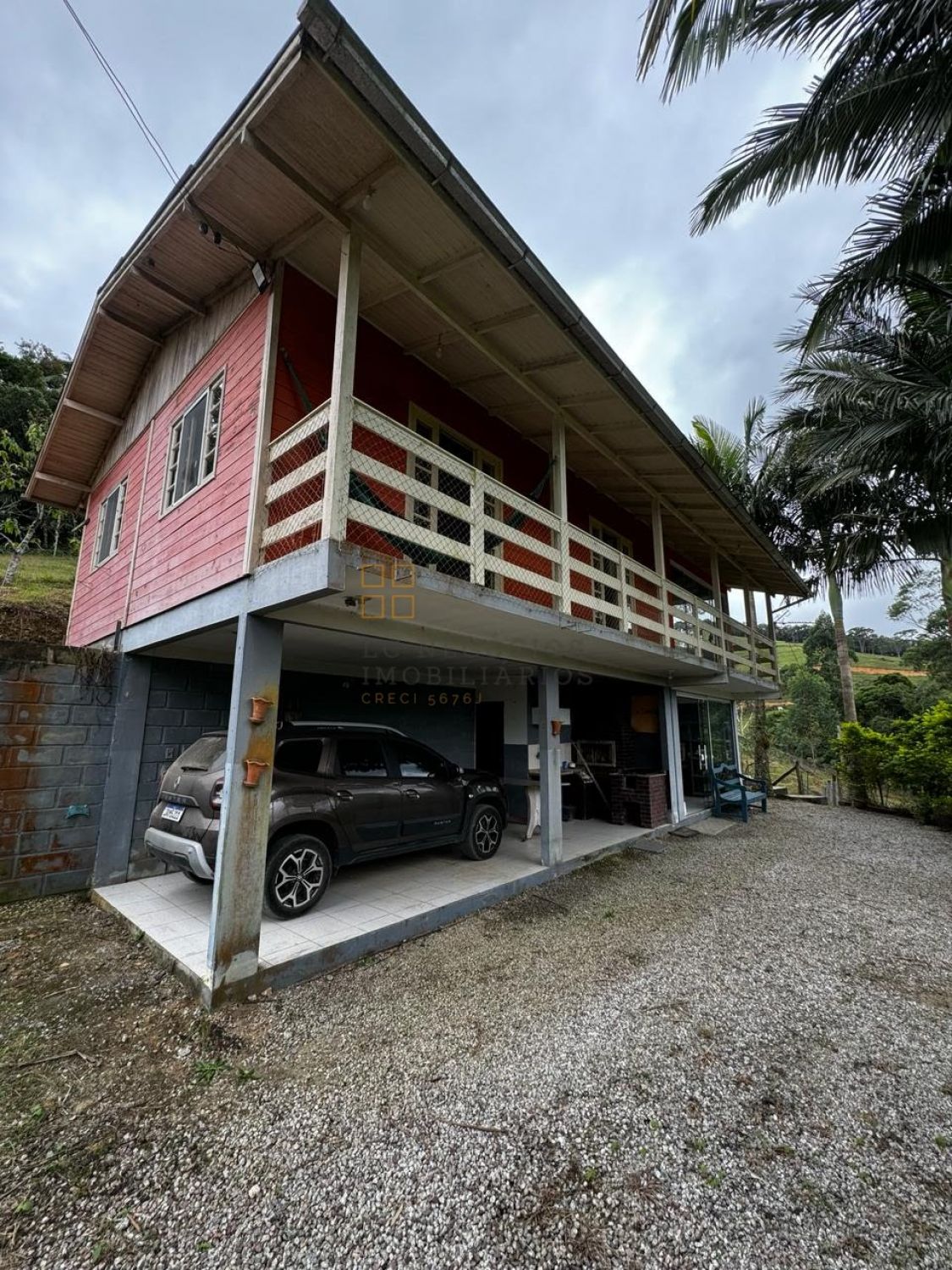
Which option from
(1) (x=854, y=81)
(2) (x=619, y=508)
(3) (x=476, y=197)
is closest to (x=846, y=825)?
(2) (x=619, y=508)

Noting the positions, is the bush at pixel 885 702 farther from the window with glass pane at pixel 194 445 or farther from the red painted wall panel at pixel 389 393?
the window with glass pane at pixel 194 445

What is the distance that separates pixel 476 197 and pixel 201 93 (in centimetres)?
482

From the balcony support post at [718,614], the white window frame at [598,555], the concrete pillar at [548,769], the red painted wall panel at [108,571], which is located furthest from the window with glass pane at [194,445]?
the balcony support post at [718,614]

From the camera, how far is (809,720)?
811 inches

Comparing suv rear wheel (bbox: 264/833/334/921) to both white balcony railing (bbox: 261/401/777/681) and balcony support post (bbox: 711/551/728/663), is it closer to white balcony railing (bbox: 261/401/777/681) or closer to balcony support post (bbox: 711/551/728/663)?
white balcony railing (bbox: 261/401/777/681)

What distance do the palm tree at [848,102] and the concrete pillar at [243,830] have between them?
700cm

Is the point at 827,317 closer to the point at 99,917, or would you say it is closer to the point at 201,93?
the point at 201,93

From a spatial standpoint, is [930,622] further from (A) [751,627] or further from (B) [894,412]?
(B) [894,412]

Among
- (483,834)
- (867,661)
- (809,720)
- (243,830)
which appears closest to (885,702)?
(809,720)

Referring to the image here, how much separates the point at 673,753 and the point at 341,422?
28.3ft

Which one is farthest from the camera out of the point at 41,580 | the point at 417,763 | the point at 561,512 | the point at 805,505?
the point at 41,580

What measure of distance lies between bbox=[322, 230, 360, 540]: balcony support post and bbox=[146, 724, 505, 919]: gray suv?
2.44 meters

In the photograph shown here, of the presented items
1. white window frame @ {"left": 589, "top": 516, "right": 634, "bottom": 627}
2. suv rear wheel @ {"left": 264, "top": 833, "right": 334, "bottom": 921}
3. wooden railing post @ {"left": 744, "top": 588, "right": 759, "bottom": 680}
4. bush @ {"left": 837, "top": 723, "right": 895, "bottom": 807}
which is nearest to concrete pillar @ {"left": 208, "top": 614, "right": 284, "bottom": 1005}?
suv rear wheel @ {"left": 264, "top": 833, "right": 334, "bottom": 921}

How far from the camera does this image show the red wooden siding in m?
4.69
